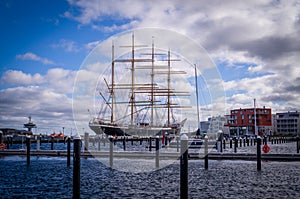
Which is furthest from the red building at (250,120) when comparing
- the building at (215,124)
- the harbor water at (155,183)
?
the harbor water at (155,183)

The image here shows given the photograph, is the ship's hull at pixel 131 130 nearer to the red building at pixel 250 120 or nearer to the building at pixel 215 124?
the building at pixel 215 124

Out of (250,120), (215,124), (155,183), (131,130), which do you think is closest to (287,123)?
(250,120)

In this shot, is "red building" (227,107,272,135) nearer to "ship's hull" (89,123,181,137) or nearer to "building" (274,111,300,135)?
"building" (274,111,300,135)

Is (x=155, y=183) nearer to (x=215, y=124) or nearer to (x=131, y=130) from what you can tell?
(x=215, y=124)

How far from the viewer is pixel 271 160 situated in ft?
104

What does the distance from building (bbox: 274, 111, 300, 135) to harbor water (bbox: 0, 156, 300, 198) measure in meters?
Result: 163

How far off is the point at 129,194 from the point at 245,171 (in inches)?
432

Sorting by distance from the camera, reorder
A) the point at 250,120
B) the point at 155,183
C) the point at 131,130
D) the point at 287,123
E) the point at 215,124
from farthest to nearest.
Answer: the point at 287,123, the point at 250,120, the point at 131,130, the point at 215,124, the point at 155,183

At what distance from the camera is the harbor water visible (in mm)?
17359

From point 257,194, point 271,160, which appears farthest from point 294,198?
point 271,160

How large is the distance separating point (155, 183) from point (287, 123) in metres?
174

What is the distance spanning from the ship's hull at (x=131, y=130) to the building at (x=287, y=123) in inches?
3223

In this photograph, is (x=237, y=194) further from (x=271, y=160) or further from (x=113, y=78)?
(x=113, y=78)

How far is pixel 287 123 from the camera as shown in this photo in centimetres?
18112
